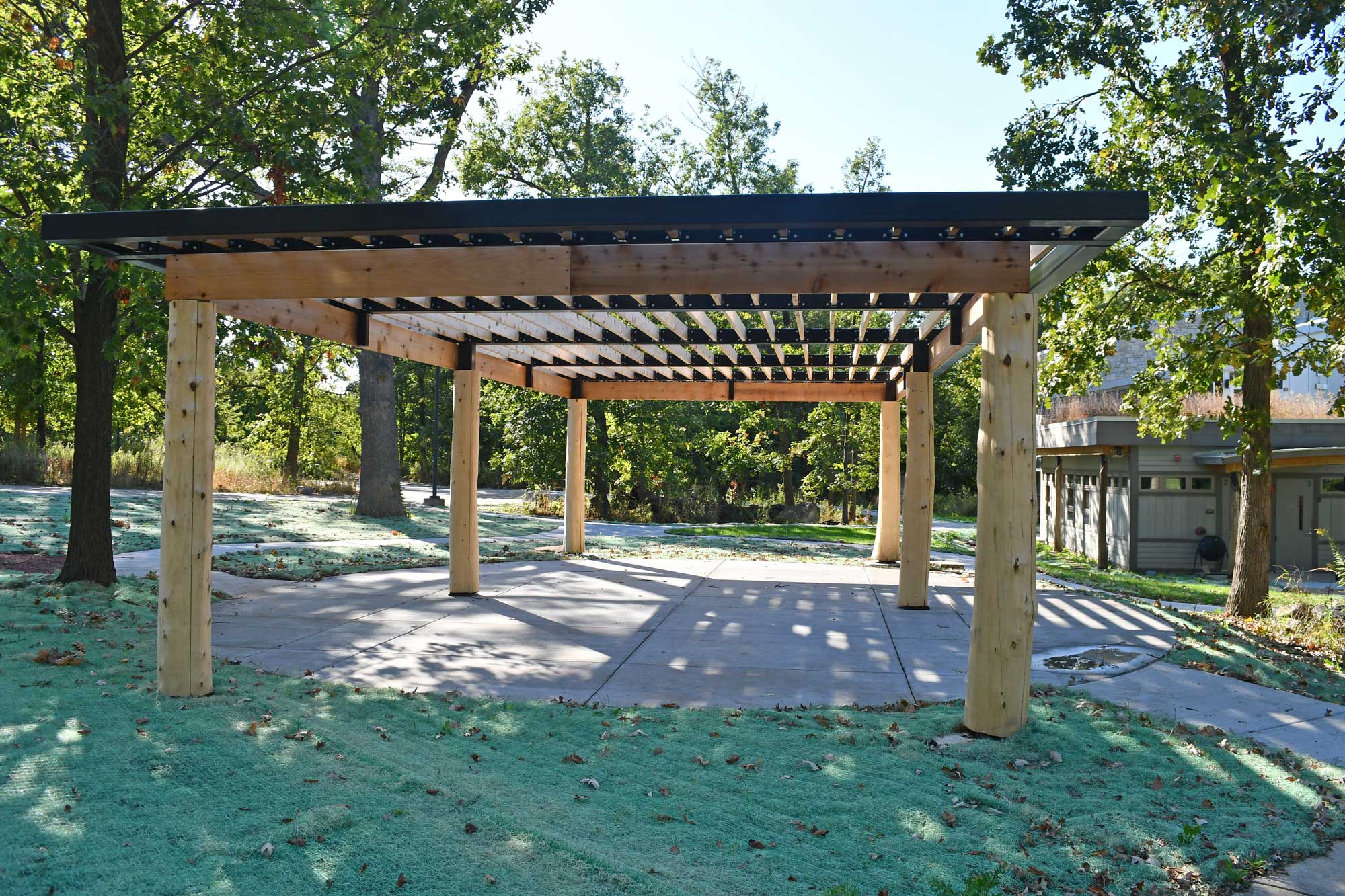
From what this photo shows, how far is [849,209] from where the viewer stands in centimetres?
505

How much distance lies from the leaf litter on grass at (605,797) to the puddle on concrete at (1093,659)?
4.71ft

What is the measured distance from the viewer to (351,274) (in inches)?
242

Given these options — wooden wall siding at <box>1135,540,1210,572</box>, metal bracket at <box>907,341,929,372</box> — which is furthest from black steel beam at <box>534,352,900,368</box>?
wooden wall siding at <box>1135,540,1210,572</box>

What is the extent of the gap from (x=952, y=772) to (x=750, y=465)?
80.7 ft

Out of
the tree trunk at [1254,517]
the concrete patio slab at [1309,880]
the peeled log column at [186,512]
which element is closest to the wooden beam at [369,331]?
the peeled log column at [186,512]

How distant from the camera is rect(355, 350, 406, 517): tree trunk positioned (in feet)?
69.0

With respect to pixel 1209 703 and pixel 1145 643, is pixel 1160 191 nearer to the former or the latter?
pixel 1145 643

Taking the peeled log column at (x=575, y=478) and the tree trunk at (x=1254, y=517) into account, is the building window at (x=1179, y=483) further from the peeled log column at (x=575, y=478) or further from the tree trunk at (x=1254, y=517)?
the peeled log column at (x=575, y=478)

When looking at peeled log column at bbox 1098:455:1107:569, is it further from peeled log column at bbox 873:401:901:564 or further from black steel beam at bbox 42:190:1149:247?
black steel beam at bbox 42:190:1149:247

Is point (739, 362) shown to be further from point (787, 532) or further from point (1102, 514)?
point (1102, 514)

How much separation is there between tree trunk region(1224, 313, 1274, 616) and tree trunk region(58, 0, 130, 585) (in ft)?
41.5

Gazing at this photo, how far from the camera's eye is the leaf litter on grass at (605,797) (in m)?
3.67

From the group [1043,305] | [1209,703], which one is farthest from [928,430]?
[1209,703]

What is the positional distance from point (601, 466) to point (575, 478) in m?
10.8
